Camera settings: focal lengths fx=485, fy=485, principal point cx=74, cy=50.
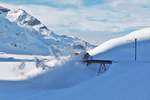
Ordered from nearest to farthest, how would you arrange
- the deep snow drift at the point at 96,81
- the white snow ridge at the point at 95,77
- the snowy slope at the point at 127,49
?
the deep snow drift at the point at 96,81, the white snow ridge at the point at 95,77, the snowy slope at the point at 127,49

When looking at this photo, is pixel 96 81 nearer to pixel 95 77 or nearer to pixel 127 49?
pixel 95 77

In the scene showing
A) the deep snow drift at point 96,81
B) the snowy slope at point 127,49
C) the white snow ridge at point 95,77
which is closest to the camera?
the deep snow drift at point 96,81

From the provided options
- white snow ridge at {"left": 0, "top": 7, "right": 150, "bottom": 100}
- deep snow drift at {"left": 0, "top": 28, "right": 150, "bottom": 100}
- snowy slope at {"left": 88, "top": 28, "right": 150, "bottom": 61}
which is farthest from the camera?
snowy slope at {"left": 88, "top": 28, "right": 150, "bottom": 61}

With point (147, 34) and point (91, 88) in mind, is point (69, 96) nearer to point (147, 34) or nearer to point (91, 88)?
point (91, 88)

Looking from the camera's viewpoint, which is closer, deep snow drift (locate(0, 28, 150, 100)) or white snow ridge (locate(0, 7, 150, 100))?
deep snow drift (locate(0, 28, 150, 100))

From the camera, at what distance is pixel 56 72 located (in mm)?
30344

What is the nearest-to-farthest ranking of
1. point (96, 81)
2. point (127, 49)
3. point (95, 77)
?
point (96, 81)
point (95, 77)
point (127, 49)

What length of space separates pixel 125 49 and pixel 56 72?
18.3 ft

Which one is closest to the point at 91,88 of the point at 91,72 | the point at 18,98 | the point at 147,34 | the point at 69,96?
the point at 69,96

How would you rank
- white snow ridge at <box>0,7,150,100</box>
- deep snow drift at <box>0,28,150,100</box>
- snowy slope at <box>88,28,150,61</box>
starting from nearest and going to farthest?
deep snow drift at <box>0,28,150,100</box>, white snow ridge at <box>0,7,150,100</box>, snowy slope at <box>88,28,150,61</box>

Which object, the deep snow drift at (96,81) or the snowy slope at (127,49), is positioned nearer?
the deep snow drift at (96,81)

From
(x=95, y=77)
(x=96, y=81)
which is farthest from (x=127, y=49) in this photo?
(x=96, y=81)

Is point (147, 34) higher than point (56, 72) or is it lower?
higher

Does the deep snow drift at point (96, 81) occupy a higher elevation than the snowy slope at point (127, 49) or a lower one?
lower
